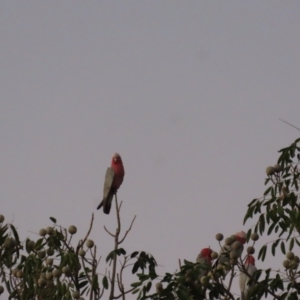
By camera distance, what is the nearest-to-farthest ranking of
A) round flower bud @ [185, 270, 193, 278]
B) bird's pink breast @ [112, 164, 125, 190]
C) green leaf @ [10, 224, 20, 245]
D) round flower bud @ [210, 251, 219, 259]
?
round flower bud @ [185, 270, 193, 278]
round flower bud @ [210, 251, 219, 259]
green leaf @ [10, 224, 20, 245]
bird's pink breast @ [112, 164, 125, 190]

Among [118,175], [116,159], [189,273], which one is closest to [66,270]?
[189,273]

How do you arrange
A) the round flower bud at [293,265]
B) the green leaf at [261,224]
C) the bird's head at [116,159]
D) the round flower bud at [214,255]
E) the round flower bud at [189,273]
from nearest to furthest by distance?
the round flower bud at [293,265]
the round flower bud at [189,273]
the green leaf at [261,224]
the round flower bud at [214,255]
the bird's head at [116,159]

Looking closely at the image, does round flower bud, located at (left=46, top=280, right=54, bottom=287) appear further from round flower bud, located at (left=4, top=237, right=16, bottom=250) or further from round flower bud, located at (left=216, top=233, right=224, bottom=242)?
round flower bud, located at (left=216, top=233, right=224, bottom=242)

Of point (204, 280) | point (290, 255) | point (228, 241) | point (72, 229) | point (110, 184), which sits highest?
point (110, 184)

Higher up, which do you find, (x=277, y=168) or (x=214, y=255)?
(x=277, y=168)

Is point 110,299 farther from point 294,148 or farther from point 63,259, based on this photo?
point 294,148

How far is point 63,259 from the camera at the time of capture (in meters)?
5.36

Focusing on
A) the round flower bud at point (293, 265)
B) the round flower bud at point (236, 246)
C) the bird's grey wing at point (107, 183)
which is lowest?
the round flower bud at point (293, 265)

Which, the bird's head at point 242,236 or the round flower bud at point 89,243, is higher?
the bird's head at point 242,236

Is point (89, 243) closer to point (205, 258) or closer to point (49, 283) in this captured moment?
point (49, 283)

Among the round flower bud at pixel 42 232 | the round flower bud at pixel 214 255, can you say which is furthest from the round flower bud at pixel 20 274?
the round flower bud at pixel 214 255

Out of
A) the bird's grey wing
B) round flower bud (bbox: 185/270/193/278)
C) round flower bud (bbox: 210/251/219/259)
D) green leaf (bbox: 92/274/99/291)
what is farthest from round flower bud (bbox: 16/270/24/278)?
the bird's grey wing

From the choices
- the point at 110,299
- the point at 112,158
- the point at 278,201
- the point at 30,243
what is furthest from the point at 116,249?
the point at 112,158

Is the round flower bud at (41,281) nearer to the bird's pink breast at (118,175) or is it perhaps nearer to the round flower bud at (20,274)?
the round flower bud at (20,274)
